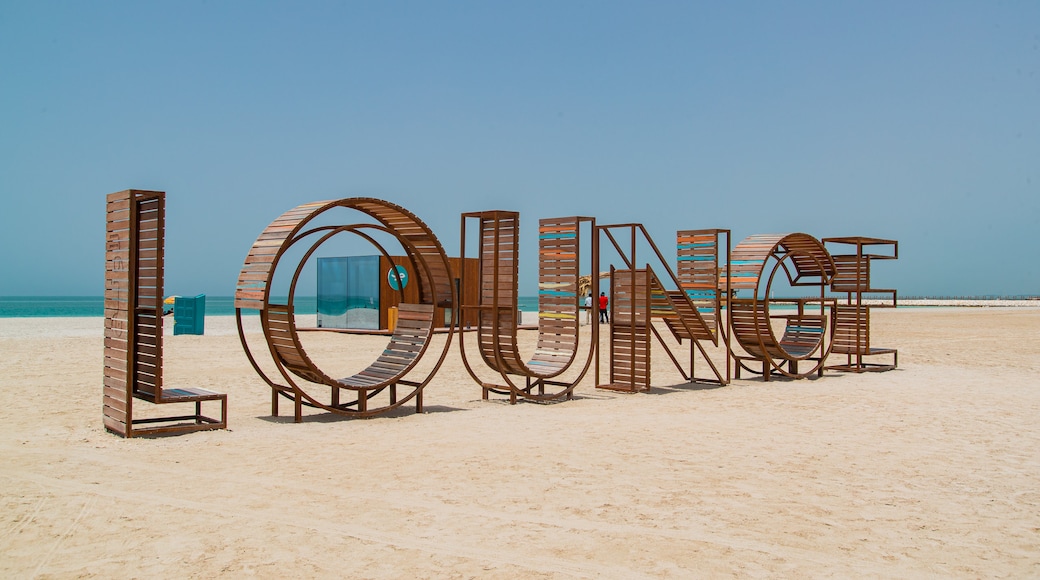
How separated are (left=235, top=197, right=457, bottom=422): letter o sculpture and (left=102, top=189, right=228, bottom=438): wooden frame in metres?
0.80

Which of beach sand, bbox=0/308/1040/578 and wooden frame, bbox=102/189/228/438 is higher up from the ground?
wooden frame, bbox=102/189/228/438

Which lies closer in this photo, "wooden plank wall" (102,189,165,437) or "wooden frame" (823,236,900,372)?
"wooden plank wall" (102,189,165,437)

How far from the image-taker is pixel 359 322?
25.2 metres

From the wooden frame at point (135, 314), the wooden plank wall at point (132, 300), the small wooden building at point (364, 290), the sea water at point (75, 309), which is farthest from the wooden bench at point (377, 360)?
the sea water at point (75, 309)

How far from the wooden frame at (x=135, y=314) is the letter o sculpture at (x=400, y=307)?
2.63 ft

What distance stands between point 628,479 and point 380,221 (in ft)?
17.0

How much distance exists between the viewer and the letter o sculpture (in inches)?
337

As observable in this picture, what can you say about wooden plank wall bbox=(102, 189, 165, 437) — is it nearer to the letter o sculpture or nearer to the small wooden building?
the letter o sculpture

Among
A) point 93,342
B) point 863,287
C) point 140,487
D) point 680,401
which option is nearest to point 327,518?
point 140,487

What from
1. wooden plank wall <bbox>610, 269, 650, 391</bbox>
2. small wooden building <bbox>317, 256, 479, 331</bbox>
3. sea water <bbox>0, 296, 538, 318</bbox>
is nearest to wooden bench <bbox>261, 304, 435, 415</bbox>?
wooden plank wall <bbox>610, 269, 650, 391</bbox>

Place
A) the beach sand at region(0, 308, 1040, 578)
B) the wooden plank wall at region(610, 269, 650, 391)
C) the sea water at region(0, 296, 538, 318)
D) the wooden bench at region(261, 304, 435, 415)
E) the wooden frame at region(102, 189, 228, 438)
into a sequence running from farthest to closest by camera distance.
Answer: the sea water at region(0, 296, 538, 318) → the wooden plank wall at region(610, 269, 650, 391) → the wooden bench at region(261, 304, 435, 415) → the wooden frame at region(102, 189, 228, 438) → the beach sand at region(0, 308, 1040, 578)

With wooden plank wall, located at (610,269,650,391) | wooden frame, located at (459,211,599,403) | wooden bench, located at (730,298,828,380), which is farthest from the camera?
wooden bench, located at (730,298,828,380)

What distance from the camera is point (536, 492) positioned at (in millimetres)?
5977

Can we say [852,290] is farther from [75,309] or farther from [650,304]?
[75,309]
